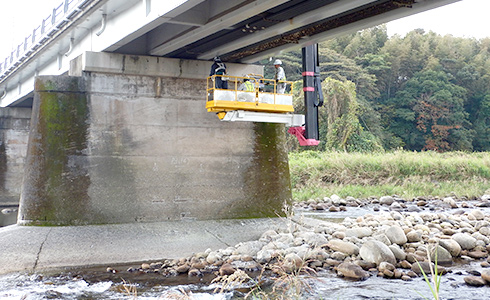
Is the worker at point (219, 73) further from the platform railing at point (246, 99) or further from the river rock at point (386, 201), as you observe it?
the river rock at point (386, 201)

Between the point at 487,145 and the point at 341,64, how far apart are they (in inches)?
779

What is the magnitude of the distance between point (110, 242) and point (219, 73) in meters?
5.38

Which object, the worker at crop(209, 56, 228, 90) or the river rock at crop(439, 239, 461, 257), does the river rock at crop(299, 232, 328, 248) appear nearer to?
the river rock at crop(439, 239, 461, 257)

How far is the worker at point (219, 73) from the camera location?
14375mm

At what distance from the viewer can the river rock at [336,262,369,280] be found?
10.4 metres

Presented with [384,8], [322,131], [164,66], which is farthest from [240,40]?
[322,131]

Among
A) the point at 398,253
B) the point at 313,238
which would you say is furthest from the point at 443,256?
the point at 313,238

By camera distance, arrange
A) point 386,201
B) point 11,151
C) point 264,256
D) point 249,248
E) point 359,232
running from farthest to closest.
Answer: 1. point 11,151
2. point 386,201
3. point 359,232
4. point 249,248
5. point 264,256

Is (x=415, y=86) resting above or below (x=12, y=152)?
above

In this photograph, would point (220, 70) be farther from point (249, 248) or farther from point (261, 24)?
point (249, 248)

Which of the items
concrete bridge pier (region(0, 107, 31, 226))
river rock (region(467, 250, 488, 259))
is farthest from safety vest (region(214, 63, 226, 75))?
concrete bridge pier (region(0, 107, 31, 226))

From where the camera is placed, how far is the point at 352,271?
1050cm

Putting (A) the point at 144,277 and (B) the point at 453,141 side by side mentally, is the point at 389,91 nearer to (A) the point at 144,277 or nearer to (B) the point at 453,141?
(B) the point at 453,141

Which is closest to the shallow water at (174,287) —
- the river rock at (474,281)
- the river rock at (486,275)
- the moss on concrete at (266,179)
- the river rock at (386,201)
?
the river rock at (474,281)
